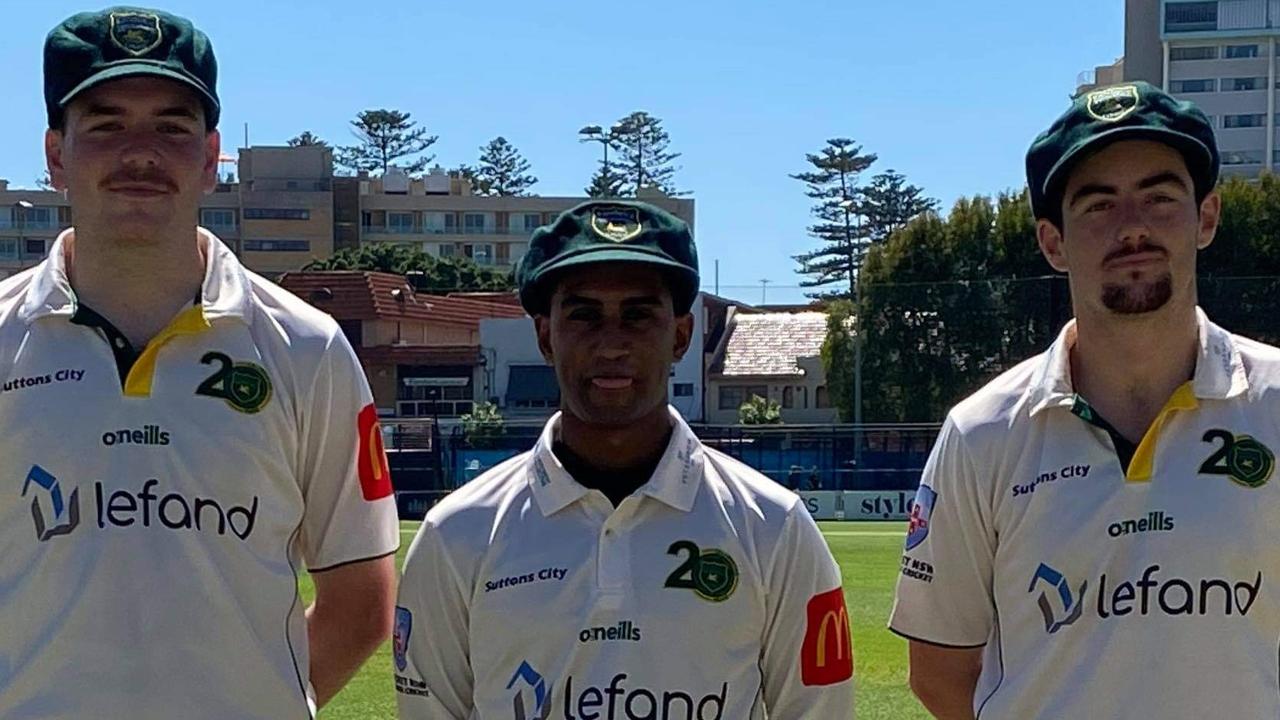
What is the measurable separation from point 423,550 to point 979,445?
3.72 feet

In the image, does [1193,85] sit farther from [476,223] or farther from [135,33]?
[135,33]

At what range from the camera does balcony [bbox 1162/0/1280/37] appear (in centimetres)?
7281

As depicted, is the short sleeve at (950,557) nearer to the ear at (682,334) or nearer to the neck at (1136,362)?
the neck at (1136,362)

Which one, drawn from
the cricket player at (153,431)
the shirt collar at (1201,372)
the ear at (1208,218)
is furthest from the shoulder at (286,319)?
the ear at (1208,218)

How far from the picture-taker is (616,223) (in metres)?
3.14

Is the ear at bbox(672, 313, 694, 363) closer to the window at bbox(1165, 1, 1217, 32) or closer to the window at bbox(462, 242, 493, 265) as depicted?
the window at bbox(1165, 1, 1217, 32)

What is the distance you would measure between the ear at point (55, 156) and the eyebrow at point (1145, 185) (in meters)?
1.99

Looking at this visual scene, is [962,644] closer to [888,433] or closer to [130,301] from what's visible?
[130,301]

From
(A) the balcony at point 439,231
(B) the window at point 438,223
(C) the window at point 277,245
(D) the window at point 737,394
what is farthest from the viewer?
(B) the window at point 438,223

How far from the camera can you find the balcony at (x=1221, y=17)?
7281 cm

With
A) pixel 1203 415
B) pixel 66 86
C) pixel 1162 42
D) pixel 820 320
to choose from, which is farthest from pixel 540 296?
pixel 1162 42

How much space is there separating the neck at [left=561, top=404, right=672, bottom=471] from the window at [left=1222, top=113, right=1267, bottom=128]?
245ft

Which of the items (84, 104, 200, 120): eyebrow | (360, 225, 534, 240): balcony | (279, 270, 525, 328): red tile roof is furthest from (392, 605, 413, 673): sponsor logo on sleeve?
(360, 225, 534, 240): balcony

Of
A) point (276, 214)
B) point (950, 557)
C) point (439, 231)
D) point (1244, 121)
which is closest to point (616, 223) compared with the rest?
point (950, 557)
